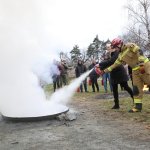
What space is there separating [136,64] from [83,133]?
293 centimetres

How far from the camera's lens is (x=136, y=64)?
8.80 metres

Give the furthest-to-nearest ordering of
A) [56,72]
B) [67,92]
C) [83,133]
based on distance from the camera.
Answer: [56,72]
[67,92]
[83,133]

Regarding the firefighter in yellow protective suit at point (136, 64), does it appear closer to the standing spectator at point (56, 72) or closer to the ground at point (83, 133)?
the ground at point (83, 133)

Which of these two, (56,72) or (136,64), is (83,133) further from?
(56,72)

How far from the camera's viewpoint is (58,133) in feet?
22.4

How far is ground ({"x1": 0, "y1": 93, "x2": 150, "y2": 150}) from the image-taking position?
19.0 ft

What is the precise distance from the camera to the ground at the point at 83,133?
578 cm

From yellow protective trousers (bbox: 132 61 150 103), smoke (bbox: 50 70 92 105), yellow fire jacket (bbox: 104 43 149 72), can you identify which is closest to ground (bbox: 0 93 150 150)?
yellow protective trousers (bbox: 132 61 150 103)

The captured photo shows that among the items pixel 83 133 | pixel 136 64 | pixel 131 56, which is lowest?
pixel 83 133

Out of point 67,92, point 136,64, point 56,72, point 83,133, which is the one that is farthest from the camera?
point 56,72

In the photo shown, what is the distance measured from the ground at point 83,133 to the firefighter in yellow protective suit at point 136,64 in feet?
1.75

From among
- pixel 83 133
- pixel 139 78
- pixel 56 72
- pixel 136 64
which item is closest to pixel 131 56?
pixel 136 64

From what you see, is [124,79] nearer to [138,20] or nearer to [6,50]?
[6,50]

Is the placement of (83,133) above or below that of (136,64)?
below
